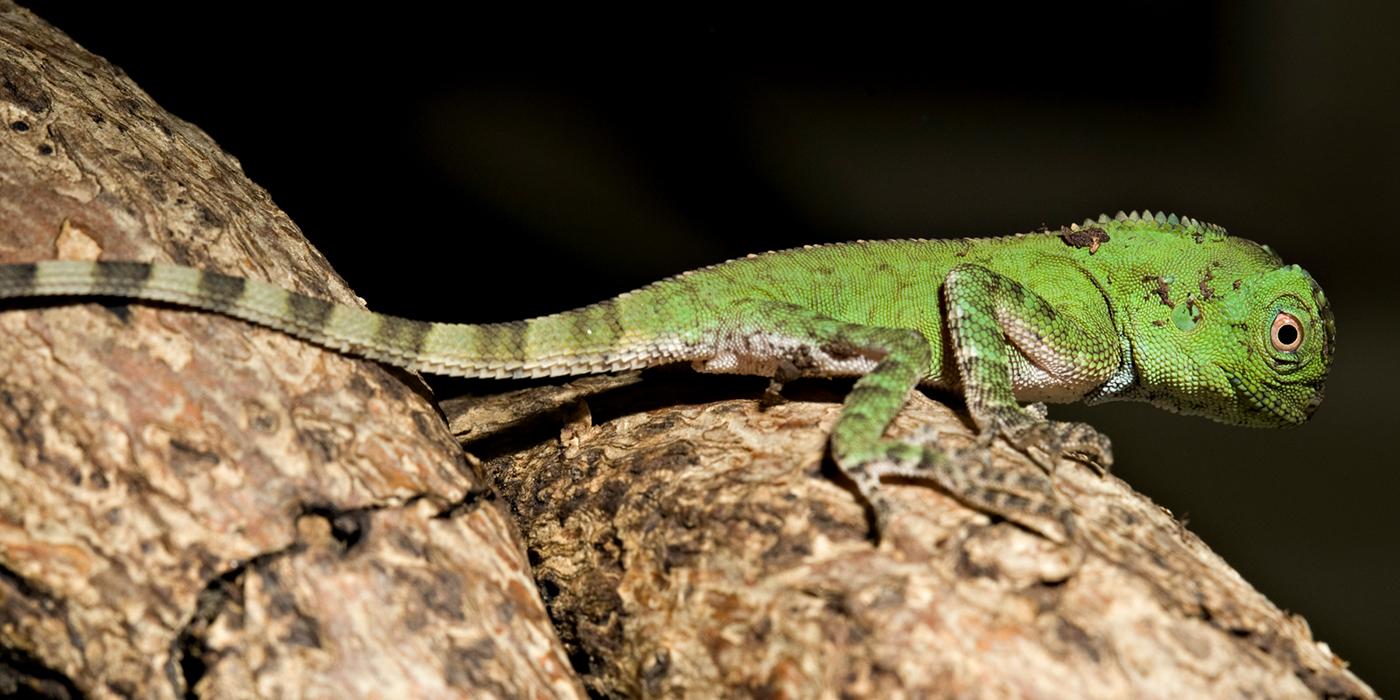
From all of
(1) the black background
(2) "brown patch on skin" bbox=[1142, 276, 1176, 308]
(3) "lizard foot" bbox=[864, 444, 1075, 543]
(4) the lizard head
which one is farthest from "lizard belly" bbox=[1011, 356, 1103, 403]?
(1) the black background

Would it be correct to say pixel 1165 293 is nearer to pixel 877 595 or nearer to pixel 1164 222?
pixel 1164 222

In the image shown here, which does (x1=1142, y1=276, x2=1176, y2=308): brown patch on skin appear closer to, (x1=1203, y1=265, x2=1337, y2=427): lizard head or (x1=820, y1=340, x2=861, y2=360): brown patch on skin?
(x1=1203, y1=265, x2=1337, y2=427): lizard head

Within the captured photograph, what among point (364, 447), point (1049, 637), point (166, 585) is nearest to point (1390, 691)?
point (1049, 637)

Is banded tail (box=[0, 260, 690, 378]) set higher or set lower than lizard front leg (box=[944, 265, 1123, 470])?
lower

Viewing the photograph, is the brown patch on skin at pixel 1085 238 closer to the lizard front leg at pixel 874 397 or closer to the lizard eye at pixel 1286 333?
the lizard eye at pixel 1286 333

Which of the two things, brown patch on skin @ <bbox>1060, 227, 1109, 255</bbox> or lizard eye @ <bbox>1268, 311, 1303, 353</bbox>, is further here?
brown patch on skin @ <bbox>1060, 227, 1109, 255</bbox>

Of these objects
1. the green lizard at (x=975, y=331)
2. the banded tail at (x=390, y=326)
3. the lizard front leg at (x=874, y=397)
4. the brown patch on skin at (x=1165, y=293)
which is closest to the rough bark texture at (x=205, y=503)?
the banded tail at (x=390, y=326)

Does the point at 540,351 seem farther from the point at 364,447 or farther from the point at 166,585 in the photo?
the point at 166,585
